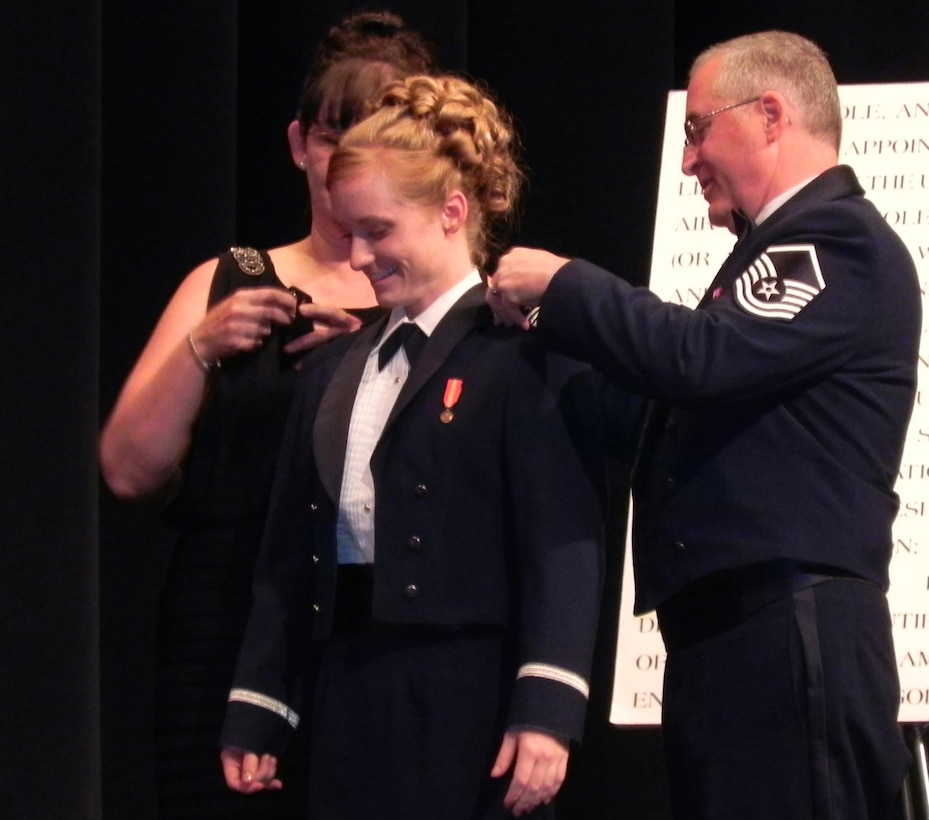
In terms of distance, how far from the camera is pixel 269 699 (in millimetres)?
1831

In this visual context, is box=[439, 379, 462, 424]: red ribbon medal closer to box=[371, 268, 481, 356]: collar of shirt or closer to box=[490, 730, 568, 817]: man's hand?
box=[371, 268, 481, 356]: collar of shirt

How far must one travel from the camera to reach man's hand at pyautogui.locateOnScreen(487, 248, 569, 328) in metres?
1.77

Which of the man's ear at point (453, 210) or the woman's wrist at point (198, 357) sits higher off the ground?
the man's ear at point (453, 210)

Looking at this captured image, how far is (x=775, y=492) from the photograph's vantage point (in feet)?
5.59

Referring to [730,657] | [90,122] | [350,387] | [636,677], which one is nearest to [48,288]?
[90,122]

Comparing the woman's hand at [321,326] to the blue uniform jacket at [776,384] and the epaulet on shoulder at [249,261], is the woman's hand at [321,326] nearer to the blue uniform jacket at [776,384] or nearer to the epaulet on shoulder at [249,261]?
the epaulet on shoulder at [249,261]

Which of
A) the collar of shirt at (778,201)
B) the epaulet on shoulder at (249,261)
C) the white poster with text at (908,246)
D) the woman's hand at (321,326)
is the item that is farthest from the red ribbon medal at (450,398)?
the white poster with text at (908,246)

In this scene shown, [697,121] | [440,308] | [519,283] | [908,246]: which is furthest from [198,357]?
[908,246]

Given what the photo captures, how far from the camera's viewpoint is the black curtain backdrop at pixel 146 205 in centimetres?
253

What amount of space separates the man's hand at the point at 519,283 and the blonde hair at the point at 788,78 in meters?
0.33

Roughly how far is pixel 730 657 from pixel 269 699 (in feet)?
1.74

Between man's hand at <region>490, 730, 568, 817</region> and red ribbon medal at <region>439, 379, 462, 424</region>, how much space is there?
354mm

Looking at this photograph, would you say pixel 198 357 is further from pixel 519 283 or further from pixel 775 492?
pixel 775 492

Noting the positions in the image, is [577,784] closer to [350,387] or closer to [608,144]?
[608,144]
